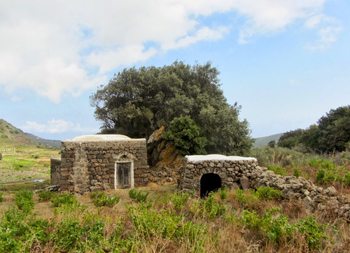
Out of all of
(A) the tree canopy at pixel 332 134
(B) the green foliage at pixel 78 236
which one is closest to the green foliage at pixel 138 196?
(B) the green foliage at pixel 78 236

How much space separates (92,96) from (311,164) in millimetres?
15689

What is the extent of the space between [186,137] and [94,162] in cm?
544

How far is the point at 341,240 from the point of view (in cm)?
610

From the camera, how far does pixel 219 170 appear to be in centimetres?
1515

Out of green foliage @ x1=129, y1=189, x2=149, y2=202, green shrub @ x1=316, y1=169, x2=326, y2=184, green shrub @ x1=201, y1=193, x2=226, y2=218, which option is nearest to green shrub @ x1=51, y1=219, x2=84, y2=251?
green shrub @ x1=201, y1=193, x2=226, y2=218

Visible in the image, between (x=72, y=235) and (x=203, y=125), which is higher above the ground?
(x=203, y=125)

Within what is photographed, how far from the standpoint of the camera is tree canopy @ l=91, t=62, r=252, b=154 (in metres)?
23.1

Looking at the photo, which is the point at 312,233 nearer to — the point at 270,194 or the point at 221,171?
the point at 270,194

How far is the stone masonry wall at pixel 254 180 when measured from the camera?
1049 cm

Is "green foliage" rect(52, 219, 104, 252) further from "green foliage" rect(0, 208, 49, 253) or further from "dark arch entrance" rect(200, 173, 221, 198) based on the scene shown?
"dark arch entrance" rect(200, 173, 221, 198)

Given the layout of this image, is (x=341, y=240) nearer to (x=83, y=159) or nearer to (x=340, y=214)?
(x=340, y=214)

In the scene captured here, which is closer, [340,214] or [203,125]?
[340,214]

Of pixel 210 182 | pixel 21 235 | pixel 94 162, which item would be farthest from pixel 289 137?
pixel 21 235

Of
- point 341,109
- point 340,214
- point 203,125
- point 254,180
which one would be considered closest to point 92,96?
point 203,125
